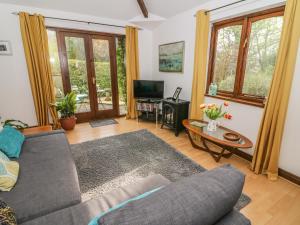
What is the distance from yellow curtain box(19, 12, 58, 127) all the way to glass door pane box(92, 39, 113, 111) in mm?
1028

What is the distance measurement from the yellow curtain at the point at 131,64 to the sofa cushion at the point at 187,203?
374 cm

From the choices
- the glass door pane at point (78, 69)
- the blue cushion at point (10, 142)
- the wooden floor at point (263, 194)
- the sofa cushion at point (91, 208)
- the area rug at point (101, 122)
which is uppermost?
the glass door pane at point (78, 69)

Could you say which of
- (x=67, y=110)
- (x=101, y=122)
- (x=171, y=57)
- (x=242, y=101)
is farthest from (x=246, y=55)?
(x=67, y=110)

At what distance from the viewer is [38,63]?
10.5 feet

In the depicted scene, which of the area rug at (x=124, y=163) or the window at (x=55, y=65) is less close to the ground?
the window at (x=55, y=65)

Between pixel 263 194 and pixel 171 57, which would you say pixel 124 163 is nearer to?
pixel 263 194

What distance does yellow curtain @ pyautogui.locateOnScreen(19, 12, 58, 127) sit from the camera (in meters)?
3.04

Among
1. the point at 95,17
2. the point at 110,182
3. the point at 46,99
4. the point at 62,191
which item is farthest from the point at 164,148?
the point at 95,17

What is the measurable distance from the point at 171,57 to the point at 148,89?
3.02ft

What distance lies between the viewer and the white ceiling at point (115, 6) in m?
3.04

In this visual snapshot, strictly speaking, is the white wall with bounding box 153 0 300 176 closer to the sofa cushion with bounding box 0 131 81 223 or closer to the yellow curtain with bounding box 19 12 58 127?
the sofa cushion with bounding box 0 131 81 223

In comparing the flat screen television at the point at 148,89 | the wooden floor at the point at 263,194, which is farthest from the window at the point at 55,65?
the flat screen television at the point at 148,89

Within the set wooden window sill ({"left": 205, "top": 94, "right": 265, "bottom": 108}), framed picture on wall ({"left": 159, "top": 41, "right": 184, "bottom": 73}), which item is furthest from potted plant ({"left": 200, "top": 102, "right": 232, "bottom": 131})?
framed picture on wall ({"left": 159, "top": 41, "right": 184, "bottom": 73})

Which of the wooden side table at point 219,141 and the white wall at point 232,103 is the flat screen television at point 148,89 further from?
the wooden side table at point 219,141
